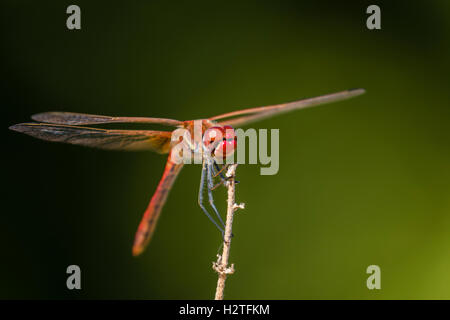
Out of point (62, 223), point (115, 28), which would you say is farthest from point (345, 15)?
point (62, 223)

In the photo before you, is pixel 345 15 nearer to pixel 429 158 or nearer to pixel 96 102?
pixel 429 158

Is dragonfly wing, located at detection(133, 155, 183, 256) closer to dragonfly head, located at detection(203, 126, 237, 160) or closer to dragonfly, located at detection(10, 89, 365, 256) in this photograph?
dragonfly, located at detection(10, 89, 365, 256)

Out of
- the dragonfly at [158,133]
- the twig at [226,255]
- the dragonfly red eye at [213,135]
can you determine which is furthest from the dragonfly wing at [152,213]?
the twig at [226,255]

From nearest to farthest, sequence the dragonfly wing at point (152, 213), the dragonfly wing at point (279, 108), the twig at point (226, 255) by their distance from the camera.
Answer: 1. the twig at point (226, 255)
2. the dragonfly wing at point (152, 213)
3. the dragonfly wing at point (279, 108)

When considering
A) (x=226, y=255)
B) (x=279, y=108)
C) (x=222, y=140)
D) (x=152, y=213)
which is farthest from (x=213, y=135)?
(x=226, y=255)

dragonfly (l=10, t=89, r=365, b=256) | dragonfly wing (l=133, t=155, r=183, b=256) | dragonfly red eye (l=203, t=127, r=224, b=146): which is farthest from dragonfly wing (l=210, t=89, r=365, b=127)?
dragonfly wing (l=133, t=155, r=183, b=256)

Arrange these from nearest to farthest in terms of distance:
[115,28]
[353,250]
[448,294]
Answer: [448,294]
[353,250]
[115,28]

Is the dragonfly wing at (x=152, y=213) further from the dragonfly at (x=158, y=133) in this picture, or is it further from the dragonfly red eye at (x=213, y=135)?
the dragonfly red eye at (x=213, y=135)
